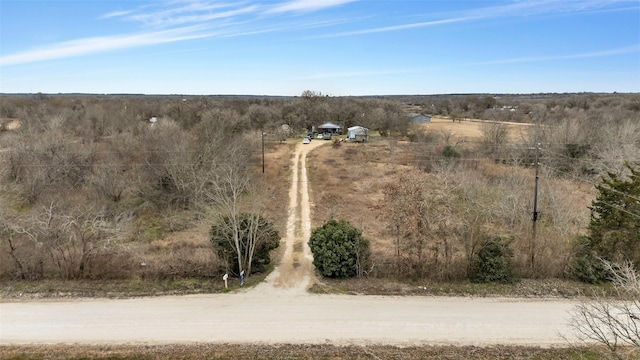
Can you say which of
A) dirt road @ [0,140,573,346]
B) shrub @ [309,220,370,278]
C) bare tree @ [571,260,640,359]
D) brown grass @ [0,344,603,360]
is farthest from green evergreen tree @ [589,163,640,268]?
shrub @ [309,220,370,278]

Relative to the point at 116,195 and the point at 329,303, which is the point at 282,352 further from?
the point at 116,195

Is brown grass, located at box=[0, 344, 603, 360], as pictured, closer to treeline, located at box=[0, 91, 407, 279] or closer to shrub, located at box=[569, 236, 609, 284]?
treeline, located at box=[0, 91, 407, 279]

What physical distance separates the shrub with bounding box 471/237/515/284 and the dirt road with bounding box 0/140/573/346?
144 centimetres

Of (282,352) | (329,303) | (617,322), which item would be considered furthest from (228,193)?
(617,322)

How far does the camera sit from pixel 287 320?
14.5 metres

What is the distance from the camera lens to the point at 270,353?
1268cm

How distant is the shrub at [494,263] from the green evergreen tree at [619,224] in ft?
12.1

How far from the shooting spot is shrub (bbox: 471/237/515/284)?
56.7ft

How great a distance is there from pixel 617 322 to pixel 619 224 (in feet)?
33.6

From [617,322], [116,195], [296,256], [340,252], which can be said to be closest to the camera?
[617,322]

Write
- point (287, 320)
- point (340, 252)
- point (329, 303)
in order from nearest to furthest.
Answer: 1. point (287, 320)
2. point (329, 303)
3. point (340, 252)

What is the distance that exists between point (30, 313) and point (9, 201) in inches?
768

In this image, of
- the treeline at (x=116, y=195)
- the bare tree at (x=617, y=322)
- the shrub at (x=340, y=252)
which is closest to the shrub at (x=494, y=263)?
the bare tree at (x=617, y=322)

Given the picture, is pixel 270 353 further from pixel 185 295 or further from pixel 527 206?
pixel 527 206
